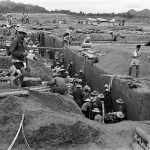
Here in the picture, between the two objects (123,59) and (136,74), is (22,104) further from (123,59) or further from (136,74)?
(123,59)

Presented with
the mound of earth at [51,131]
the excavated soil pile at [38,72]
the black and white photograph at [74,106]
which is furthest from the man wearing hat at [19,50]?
the excavated soil pile at [38,72]

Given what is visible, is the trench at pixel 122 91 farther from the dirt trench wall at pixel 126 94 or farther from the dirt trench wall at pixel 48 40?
the dirt trench wall at pixel 48 40

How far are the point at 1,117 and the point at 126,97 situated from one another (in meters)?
5.90

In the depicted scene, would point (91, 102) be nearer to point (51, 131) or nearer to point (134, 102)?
point (134, 102)

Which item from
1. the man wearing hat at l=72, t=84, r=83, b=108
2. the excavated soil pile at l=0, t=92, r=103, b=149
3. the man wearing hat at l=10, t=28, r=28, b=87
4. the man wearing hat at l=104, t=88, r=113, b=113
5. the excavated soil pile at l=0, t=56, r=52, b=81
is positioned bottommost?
the man wearing hat at l=104, t=88, r=113, b=113

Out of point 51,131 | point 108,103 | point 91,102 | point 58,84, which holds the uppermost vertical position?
point 58,84

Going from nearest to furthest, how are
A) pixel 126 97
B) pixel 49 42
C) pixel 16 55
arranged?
pixel 16 55 < pixel 126 97 < pixel 49 42

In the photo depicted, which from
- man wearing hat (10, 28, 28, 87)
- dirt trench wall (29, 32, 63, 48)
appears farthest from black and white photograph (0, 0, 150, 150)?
dirt trench wall (29, 32, 63, 48)

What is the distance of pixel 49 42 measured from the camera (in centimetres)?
2997

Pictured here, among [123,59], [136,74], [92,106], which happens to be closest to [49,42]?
[123,59]

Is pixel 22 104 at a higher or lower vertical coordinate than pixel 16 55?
lower

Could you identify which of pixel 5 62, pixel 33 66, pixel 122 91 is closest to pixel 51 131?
pixel 122 91

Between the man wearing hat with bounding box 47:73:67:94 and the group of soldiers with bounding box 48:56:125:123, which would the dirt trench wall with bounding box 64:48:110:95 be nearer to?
the group of soldiers with bounding box 48:56:125:123

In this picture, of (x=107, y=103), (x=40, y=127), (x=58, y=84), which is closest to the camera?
(x=40, y=127)
